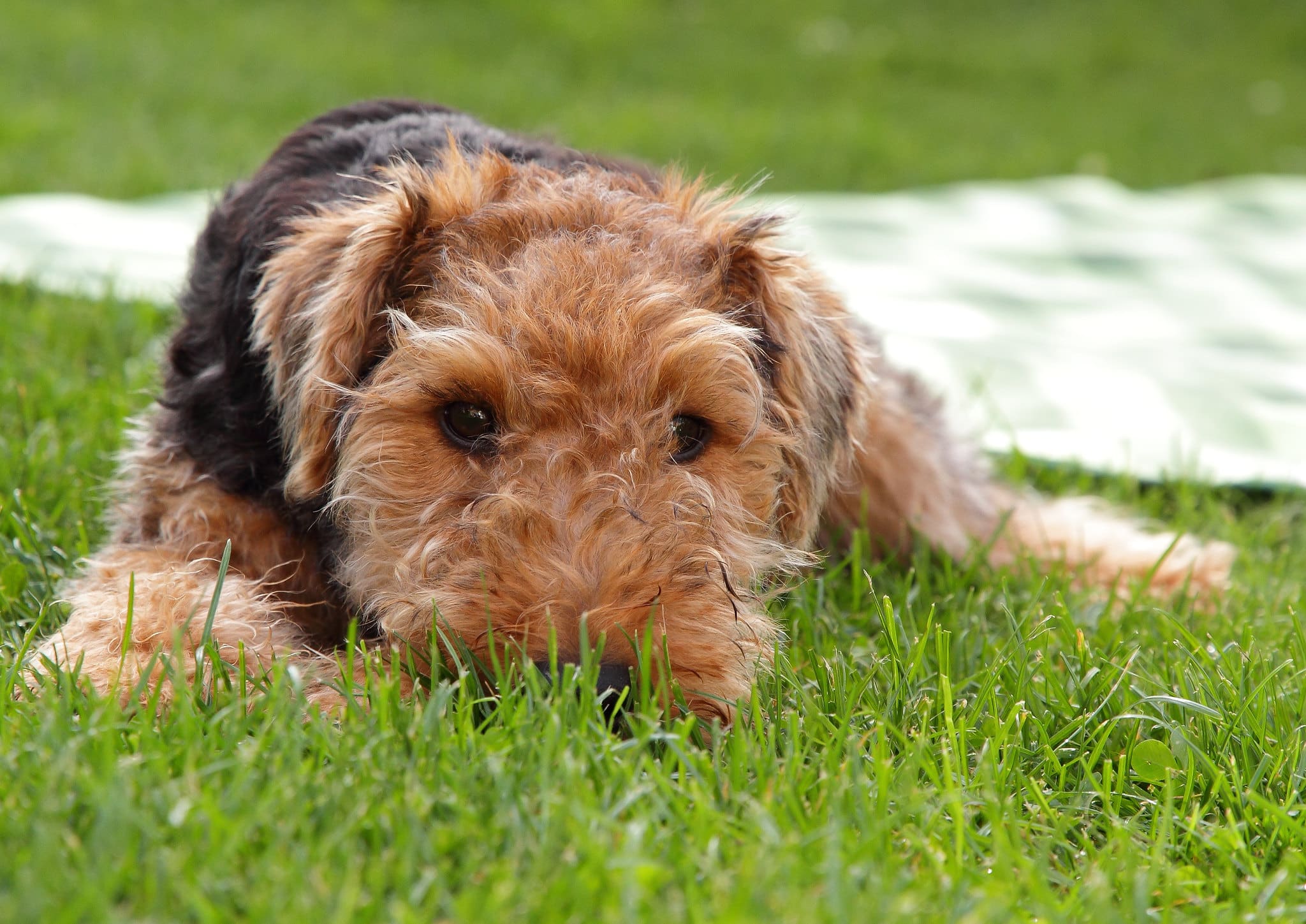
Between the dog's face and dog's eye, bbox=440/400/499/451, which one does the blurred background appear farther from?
dog's eye, bbox=440/400/499/451

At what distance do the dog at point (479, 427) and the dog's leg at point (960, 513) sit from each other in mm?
432

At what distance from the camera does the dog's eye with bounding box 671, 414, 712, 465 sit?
2518 millimetres

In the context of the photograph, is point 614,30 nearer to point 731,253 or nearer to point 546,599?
point 731,253

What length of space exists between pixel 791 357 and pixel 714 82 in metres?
9.63

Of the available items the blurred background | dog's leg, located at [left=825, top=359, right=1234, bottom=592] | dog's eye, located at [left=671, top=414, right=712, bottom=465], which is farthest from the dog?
the blurred background

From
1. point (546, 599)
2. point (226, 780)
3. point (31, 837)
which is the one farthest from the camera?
point (546, 599)

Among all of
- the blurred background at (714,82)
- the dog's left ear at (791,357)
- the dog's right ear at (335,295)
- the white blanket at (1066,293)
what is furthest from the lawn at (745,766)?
the blurred background at (714,82)

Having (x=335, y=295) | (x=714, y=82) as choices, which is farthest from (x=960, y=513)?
(x=714, y=82)

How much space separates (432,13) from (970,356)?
8.68 meters

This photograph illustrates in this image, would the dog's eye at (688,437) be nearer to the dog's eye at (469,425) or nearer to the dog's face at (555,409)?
the dog's face at (555,409)

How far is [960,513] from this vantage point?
12.1 ft

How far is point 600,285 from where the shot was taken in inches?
97.2

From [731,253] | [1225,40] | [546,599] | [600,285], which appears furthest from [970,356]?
[1225,40]

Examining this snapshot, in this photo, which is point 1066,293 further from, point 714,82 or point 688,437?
point 714,82
